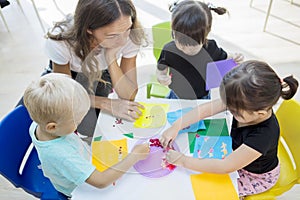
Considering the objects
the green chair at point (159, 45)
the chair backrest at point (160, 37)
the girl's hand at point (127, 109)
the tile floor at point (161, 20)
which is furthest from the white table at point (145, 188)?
the tile floor at point (161, 20)

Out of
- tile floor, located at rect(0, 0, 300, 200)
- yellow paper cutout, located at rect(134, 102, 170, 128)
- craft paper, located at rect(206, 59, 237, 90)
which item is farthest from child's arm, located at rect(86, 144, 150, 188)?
tile floor, located at rect(0, 0, 300, 200)

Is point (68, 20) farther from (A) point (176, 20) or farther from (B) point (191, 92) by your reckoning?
(B) point (191, 92)

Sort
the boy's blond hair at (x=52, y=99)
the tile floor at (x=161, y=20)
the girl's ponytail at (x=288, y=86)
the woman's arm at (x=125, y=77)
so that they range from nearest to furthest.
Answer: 1. the boy's blond hair at (x=52, y=99)
2. the girl's ponytail at (x=288, y=86)
3. the woman's arm at (x=125, y=77)
4. the tile floor at (x=161, y=20)

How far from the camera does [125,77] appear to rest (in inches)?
46.7

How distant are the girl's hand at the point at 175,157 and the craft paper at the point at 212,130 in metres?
0.05

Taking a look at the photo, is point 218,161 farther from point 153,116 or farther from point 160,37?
point 160,37

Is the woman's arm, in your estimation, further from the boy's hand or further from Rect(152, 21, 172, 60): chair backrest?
the boy's hand

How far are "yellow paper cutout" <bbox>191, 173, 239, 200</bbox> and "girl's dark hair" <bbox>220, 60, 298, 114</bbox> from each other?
0.20 m

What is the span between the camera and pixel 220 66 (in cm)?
112

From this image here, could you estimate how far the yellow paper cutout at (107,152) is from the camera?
0.85 metres

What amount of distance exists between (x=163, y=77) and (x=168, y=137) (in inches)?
15.2

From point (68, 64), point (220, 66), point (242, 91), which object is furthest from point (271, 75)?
point (68, 64)

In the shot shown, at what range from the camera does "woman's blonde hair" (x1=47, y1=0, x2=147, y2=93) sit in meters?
0.98

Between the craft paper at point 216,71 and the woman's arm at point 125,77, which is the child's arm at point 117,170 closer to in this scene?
the woman's arm at point 125,77
